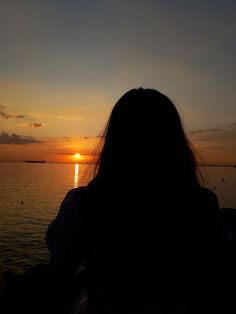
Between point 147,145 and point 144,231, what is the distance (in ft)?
1.88

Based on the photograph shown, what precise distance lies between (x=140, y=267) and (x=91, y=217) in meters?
0.45

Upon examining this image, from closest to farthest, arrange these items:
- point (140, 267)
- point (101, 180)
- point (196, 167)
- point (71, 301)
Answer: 1. point (140, 267)
2. point (101, 180)
3. point (196, 167)
4. point (71, 301)

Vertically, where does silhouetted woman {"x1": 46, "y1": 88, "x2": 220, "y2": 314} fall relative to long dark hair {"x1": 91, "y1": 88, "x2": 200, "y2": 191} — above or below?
below

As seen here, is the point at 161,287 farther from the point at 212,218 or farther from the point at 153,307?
the point at 212,218

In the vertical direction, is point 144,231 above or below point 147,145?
below

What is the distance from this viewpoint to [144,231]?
2121mm

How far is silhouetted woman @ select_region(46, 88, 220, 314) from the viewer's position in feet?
6.91

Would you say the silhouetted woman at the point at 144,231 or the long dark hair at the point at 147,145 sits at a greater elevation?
the long dark hair at the point at 147,145

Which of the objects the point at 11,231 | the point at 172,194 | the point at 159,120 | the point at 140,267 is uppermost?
the point at 159,120

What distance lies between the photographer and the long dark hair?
2199mm

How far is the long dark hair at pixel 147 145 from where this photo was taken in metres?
2.20

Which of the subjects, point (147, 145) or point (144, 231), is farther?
Answer: point (147, 145)

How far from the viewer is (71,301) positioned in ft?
18.0

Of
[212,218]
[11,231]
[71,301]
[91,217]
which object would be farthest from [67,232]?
[11,231]
